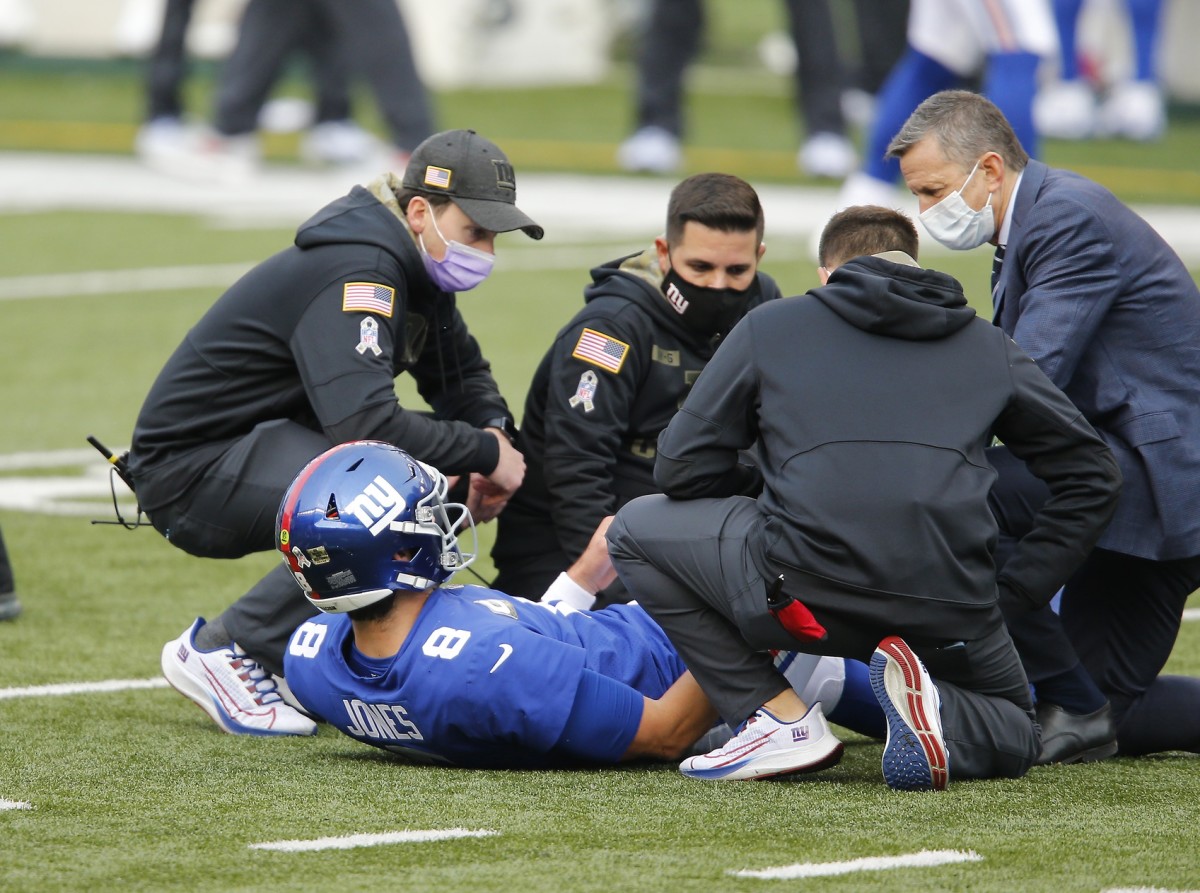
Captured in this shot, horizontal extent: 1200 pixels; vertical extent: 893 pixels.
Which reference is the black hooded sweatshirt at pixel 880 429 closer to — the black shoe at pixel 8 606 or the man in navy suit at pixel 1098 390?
the man in navy suit at pixel 1098 390

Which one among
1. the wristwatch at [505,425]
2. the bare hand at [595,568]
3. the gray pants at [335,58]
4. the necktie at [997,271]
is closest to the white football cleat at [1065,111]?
the gray pants at [335,58]

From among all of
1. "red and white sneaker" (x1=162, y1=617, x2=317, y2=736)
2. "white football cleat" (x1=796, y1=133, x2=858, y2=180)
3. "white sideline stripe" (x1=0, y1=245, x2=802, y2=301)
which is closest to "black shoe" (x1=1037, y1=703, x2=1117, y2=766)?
"red and white sneaker" (x1=162, y1=617, x2=317, y2=736)

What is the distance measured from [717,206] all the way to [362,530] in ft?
4.47

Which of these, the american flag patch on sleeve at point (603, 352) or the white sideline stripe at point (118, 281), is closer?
the american flag patch on sleeve at point (603, 352)

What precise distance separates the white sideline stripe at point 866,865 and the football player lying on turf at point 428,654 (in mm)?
663

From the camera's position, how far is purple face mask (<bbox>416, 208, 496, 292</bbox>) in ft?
17.0

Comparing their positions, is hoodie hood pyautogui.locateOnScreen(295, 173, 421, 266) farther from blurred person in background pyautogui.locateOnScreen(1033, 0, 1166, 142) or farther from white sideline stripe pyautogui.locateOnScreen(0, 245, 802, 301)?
blurred person in background pyautogui.locateOnScreen(1033, 0, 1166, 142)

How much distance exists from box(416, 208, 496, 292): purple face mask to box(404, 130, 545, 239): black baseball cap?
0.23ft

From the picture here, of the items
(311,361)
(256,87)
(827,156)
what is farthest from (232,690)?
(827,156)

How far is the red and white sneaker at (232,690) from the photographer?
470 centimetres

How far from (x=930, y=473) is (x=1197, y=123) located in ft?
54.6

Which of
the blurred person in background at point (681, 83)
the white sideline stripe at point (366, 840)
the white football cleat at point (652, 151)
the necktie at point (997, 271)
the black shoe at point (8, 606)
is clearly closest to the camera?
the white sideline stripe at point (366, 840)

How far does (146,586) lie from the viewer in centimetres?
619

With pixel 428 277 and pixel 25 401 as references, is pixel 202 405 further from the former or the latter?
pixel 25 401
